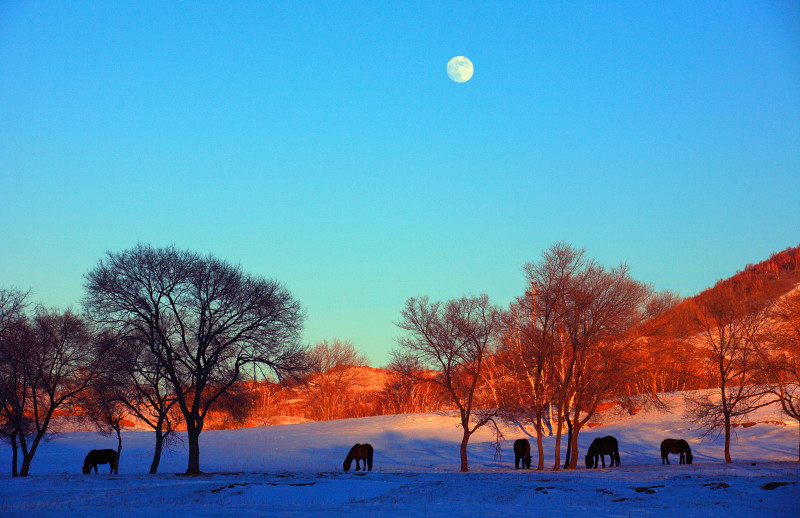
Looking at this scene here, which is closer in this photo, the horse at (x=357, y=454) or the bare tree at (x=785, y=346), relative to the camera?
the bare tree at (x=785, y=346)

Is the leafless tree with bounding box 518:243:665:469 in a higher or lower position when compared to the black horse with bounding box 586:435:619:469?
higher

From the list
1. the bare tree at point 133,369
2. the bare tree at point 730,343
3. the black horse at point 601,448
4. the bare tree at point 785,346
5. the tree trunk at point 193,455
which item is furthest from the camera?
the black horse at point 601,448

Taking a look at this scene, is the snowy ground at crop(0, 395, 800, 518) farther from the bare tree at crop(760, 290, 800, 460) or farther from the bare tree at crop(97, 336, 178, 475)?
the bare tree at crop(760, 290, 800, 460)

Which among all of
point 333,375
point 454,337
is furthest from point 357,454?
point 333,375

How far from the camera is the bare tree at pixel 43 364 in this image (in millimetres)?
32938

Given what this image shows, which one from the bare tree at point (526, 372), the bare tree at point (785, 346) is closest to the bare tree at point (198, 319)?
the bare tree at point (526, 372)

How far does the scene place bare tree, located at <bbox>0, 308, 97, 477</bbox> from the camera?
32.9 metres

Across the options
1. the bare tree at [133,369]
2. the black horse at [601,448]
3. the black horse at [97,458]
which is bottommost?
the black horse at [97,458]

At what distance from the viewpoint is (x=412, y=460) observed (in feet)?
139

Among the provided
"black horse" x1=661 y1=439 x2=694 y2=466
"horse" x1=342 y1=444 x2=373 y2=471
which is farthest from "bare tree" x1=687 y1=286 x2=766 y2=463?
"horse" x1=342 y1=444 x2=373 y2=471

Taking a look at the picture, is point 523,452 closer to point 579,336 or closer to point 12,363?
point 579,336

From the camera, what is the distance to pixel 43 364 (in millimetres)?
35250

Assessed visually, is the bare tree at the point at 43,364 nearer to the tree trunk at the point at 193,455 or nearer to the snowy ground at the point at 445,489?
the snowy ground at the point at 445,489

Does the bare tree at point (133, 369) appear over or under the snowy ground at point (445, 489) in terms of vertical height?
over
